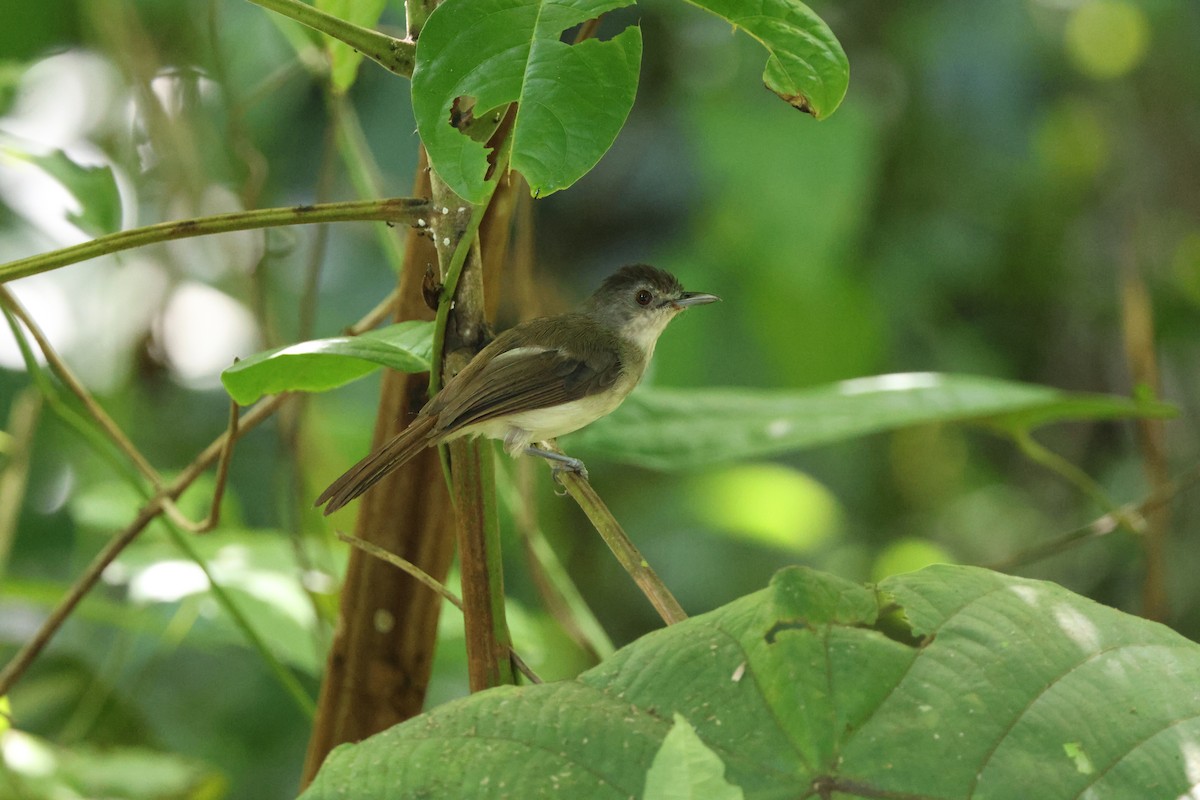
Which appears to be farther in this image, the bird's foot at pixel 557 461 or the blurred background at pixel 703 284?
the blurred background at pixel 703 284

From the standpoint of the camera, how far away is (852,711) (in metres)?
0.85

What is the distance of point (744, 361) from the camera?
13.2ft

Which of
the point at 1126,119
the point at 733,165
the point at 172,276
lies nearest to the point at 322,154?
the point at 172,276

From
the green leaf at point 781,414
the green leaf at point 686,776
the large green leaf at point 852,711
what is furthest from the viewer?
the green leaf at point 781,414

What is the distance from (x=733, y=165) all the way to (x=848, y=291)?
24.9 inches

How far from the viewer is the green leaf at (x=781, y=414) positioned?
5.55 feet

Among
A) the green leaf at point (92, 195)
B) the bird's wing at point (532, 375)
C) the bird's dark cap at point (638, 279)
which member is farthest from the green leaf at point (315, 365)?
the bird's dark cap at point (638, 279)

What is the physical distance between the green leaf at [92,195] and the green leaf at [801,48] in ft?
2.48

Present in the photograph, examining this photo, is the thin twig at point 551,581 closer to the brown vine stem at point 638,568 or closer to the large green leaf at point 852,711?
the brown vine stem at point 638,568

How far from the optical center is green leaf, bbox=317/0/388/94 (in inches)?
54.1

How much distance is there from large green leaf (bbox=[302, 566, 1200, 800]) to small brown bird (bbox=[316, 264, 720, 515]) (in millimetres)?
375

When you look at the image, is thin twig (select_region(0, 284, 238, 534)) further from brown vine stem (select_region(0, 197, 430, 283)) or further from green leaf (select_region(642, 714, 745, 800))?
green leaf (select_region(642, 714, 745, 800))

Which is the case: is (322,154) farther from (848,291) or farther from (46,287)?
(848,291)

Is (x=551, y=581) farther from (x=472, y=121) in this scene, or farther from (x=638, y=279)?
(x=472, y=121)
